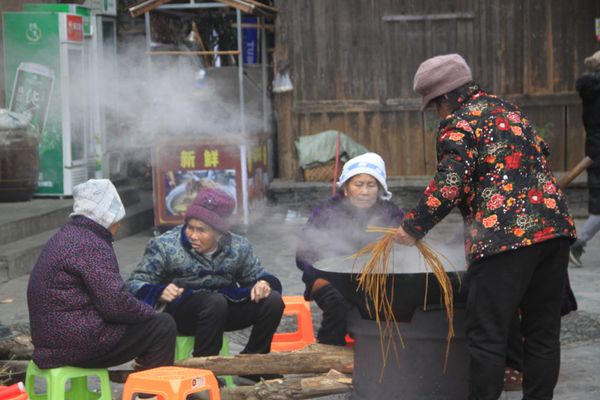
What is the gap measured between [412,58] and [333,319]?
6863 millimetres

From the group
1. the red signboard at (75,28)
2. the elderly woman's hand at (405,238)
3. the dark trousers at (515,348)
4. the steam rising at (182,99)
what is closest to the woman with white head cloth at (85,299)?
the elderly woman's hand at (405,238)

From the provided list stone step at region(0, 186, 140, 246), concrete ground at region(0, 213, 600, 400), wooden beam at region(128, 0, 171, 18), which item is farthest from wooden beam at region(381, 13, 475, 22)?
stone step at region(0, 186, 140, 246)

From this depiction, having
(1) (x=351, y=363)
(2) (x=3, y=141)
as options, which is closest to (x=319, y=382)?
(1) (x=351, y=363)

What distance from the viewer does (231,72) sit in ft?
37.6

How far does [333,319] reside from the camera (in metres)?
6.05

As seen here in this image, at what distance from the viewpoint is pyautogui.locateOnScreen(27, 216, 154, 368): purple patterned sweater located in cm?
489

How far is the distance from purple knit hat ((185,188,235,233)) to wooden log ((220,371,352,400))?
0.88m

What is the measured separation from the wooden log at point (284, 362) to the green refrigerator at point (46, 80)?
614cm

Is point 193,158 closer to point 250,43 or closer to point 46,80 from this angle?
point 46,80

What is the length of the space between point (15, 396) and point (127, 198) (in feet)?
25.8

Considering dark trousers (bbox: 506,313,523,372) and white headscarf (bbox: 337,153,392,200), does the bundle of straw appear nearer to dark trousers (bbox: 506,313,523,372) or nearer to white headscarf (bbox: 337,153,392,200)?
dark trousers (bbox: 506,313,523,372)

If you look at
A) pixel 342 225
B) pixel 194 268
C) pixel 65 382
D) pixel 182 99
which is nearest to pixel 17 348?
pixel 65 382

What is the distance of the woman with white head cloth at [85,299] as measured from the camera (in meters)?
4.89

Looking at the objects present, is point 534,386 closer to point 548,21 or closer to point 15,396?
point 15,396
